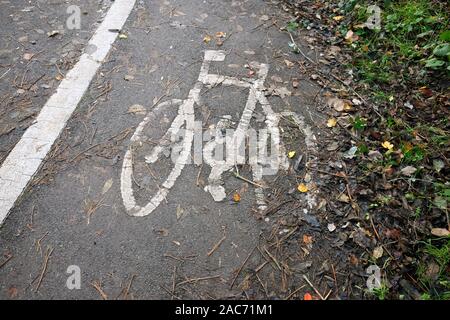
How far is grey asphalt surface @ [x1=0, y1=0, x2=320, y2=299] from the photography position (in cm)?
245

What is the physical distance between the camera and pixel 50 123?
327cm

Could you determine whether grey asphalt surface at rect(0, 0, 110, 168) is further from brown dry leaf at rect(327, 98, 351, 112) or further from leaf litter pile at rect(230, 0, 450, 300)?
brown dry leaf at rect(327, 98, 351, 112)

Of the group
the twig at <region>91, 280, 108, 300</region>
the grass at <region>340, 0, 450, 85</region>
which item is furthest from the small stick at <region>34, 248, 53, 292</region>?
the grass at <region>340, 0, 450, 85</region>

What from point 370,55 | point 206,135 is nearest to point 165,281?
point 206,135

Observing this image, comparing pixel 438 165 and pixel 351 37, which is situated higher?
pixel 351 37

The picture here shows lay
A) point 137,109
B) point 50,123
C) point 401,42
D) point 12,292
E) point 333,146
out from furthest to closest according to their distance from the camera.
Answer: point 401,42 → point 137,109 → point 50,123 → point 333,146 → point 12,292

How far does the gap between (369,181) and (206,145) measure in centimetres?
152

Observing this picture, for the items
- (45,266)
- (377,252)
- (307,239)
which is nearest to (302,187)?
(307,239)

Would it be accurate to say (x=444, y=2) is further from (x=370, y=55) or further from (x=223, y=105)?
(x=223, y=105)

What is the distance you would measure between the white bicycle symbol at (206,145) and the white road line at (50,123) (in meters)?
0.80

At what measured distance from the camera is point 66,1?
15.0ft

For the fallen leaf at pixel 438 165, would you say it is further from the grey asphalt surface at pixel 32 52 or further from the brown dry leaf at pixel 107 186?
the grey asphalt surface at pixel 32 52

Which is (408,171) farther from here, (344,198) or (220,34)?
(220,34)
